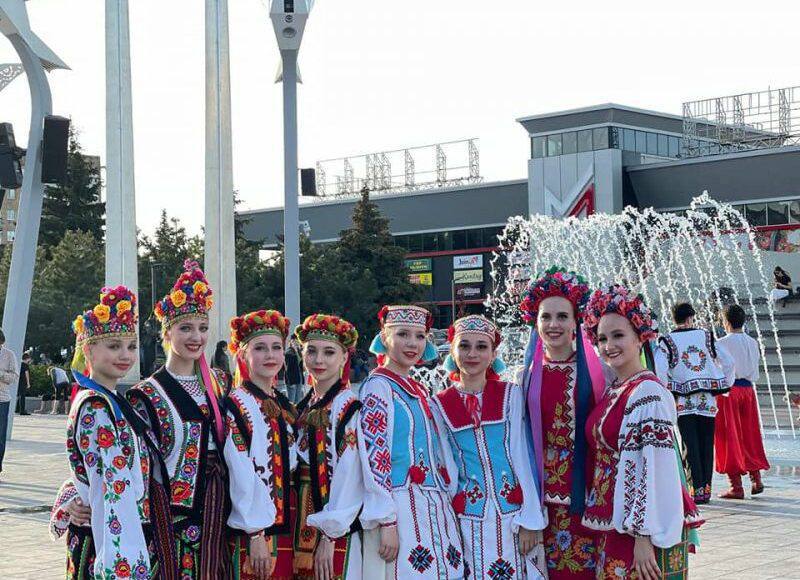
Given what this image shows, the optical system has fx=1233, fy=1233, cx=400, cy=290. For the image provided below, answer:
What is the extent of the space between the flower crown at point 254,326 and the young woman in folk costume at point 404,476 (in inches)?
19.2

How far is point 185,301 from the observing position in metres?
5.40

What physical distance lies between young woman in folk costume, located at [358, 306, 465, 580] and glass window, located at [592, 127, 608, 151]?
42768 mm

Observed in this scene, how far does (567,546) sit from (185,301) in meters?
1.96

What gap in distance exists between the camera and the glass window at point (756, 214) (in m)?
45.3

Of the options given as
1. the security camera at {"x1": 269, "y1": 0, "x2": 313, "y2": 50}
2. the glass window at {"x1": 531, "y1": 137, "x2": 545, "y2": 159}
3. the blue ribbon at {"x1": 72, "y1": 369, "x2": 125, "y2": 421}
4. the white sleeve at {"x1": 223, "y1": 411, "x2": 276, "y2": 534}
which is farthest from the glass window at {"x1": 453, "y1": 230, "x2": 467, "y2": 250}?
the blue ribbon at {"x1": 72, "y1": 369, "x2": 125, "y2": 421}

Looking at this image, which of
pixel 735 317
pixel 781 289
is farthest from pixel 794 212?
pixel 735 317

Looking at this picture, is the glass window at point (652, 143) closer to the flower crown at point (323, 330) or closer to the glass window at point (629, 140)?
the glass window at point (629, 140)

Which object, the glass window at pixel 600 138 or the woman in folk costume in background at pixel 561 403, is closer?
the woman in folk costume in background at pixel 561 403

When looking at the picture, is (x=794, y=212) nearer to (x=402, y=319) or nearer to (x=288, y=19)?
(x=288, y=19)

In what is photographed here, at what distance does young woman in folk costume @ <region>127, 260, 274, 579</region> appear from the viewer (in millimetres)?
5117

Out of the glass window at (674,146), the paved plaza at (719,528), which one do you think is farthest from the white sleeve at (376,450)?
the glass window at (674,146)

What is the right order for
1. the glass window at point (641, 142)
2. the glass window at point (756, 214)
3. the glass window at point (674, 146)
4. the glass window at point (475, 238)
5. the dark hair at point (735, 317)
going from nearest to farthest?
the dark hair at point (735, 317)
the glass window at point (756, 214)
the glass window at point (641, 142)
the glass window at point (674, 146)
the glass window at point (475, 238)

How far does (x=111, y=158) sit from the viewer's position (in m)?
18.3

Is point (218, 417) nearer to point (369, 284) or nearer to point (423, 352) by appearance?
point (423, 352)
